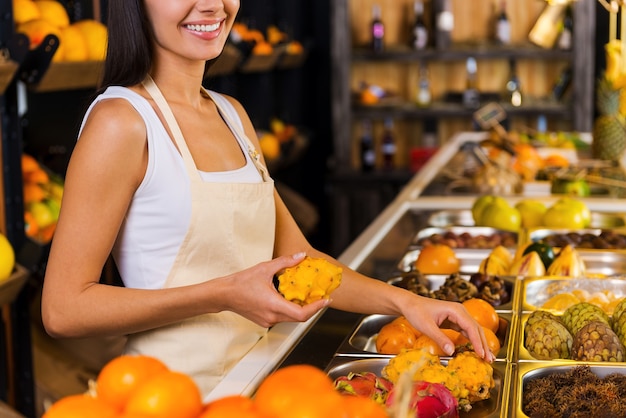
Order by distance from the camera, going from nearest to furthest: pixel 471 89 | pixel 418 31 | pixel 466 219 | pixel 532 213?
pixel 532 213 → pixel 466 219 → pixel 418 31 → pixel 471 89

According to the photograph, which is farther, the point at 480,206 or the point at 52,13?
the point at 480,206

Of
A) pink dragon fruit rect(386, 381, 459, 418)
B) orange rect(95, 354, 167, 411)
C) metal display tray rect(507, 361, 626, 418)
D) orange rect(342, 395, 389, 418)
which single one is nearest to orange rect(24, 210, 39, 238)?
metal display tray rect(507, 361, 626, 418)

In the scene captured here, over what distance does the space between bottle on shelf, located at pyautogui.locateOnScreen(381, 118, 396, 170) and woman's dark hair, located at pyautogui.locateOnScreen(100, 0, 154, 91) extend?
546 centimetres

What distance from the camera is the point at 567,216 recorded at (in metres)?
3.11

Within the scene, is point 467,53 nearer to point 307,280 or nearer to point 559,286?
point 559,286

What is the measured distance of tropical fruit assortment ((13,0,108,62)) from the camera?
9.51 feet

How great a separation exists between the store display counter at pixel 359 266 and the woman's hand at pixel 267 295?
0.16m

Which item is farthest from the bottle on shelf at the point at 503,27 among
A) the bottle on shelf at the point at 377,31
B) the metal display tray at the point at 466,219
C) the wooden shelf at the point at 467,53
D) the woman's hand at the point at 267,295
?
the woman's hand at the point at 267,295

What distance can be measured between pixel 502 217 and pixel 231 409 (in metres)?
2.32

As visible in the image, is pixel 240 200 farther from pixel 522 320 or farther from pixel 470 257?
pixel 470 257

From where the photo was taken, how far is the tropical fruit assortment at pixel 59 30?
2.90 m

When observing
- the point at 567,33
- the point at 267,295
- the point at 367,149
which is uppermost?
the point at 267,295

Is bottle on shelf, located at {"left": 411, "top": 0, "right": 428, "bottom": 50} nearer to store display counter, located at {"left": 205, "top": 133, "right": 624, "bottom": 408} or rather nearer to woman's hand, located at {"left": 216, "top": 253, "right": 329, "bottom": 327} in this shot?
store display counter, located at {"left": 205, "top": 133, "right": 624, "bottom": 408}

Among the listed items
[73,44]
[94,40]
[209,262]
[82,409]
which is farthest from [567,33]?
[82,409]
